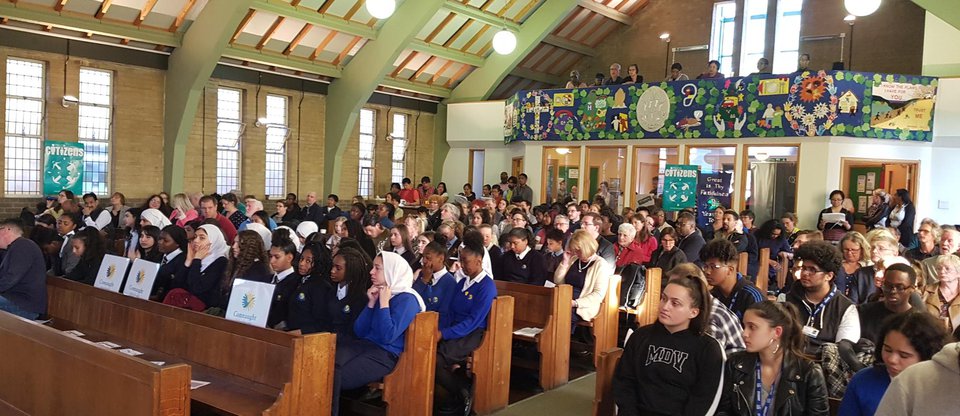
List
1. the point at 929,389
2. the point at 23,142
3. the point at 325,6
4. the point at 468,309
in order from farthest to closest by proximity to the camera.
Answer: the point at 325,6, the point at 23,142, the point at 468,309, the point at 929,389

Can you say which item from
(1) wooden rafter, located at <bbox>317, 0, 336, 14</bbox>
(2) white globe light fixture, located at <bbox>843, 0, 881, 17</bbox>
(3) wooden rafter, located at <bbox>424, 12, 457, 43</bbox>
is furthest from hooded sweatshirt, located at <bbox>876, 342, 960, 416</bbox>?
(3) wooden rafter, located at <bbox>424, 12, 457, 43</bbox>

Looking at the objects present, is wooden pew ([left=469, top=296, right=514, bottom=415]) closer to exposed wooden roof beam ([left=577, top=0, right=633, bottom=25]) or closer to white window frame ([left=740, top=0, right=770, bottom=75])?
exposed wooden roof beam ([left=577, top=0, right=633, bottom=25])

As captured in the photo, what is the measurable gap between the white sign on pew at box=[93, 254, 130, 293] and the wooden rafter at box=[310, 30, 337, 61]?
10.5 metres

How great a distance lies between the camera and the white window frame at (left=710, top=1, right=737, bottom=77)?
1898cm

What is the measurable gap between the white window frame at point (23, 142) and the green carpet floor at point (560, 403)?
11.3 metres

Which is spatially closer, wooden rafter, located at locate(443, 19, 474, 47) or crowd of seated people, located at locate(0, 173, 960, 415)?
crowd of seated people, located at locate(0, 173, 960, 415)

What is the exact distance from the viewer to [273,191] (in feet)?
55.2

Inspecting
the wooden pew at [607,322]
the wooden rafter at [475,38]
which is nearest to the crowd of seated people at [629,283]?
the wooden pew at [607,322]

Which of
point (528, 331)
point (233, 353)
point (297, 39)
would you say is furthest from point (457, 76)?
point (233, 353)

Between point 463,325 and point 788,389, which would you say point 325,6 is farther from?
point 788,389

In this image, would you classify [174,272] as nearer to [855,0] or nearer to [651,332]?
[651,332]

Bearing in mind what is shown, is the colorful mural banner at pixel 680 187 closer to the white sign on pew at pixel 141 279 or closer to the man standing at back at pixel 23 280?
the white sign on pew at pixel 141 279

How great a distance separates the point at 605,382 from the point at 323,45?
1333 cm

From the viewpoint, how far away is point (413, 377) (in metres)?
4.46
